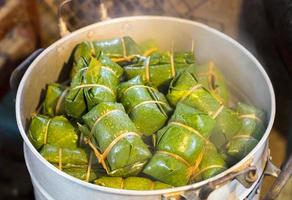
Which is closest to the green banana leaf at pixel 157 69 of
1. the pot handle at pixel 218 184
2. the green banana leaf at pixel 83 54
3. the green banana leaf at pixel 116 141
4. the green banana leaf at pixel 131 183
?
the green banana leaf at pixel 83 54

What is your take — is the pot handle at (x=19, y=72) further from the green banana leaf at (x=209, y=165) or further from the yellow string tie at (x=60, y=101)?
the green banana leaf at (x=209, y=165)

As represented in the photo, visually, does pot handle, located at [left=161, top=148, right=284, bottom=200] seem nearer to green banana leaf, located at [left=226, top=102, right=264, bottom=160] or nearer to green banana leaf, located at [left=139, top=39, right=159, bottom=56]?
green banana leaf, located at [left=226, top=102, right=264, bottom=160]

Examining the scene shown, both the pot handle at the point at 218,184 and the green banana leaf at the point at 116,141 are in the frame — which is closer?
the pot handle at the point at 218,184

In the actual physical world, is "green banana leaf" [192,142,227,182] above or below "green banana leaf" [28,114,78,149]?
below

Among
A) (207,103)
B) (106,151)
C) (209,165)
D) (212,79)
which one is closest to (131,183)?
(106,151)

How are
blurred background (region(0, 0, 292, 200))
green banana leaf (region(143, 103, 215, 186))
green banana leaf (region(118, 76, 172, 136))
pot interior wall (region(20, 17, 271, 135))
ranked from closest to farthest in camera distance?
green banana leaf (region(143, 103, 215, 186)), green banana leaf (region(118, 76, 172, 136)), pot interior wall (region(20, 17, 271, 135)), blurred background (region(0, 0, 292, 200))

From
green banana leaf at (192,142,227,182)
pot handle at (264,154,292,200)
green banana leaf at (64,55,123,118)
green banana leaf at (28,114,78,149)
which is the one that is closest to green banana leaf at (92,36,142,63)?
green banana leaf at (64,55,123,118)

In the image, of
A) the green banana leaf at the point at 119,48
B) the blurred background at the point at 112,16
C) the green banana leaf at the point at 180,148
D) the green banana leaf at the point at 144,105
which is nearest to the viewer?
the green banana leaf at the point at 180,148

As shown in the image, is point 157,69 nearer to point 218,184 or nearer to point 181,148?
point 181,148
